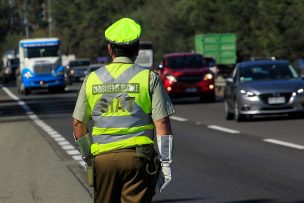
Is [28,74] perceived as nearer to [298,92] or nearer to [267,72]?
[267,72]

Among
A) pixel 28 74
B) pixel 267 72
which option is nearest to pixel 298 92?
pixel 267 72

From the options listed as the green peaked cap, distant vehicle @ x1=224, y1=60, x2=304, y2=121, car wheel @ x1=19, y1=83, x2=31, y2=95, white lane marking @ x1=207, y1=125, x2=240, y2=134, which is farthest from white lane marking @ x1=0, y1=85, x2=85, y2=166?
car wheel @ x1=19, y1=83, x2=31, y2=95

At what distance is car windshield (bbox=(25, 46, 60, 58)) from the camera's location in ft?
189

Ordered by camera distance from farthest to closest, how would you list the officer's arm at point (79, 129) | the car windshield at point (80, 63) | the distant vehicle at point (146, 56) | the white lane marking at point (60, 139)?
1. the car windshield at point (80, 63)
2. the distant vehicle at point (146, 56)
3. the white lane marking at point (60, 139)
4. the officer's arm at point (79, 129)

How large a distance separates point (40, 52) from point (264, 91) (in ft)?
111

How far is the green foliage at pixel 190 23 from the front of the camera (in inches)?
3290

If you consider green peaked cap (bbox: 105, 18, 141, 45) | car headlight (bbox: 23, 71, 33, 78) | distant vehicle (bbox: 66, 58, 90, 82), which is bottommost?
distant vehicle (bbox: 66, 58, 90, 82)

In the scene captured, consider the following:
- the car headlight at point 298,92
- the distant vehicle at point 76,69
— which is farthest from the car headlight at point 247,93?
the distant vehicle at point 76,69

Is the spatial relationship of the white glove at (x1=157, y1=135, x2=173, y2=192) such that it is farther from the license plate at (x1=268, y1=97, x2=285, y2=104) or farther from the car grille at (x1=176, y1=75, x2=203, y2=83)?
the car grille at (x1=176, y1=75, x2=203, y2=83)

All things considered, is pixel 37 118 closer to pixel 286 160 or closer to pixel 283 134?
pixel 283 134

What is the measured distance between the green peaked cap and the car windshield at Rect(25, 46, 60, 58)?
51.4m

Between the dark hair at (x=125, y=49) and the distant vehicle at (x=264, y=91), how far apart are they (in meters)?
18.5

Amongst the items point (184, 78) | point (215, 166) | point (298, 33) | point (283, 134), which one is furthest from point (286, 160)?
point (298, 33)

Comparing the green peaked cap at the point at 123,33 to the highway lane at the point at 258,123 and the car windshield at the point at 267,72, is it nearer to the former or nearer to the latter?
the highway lane at the point at 258,123
